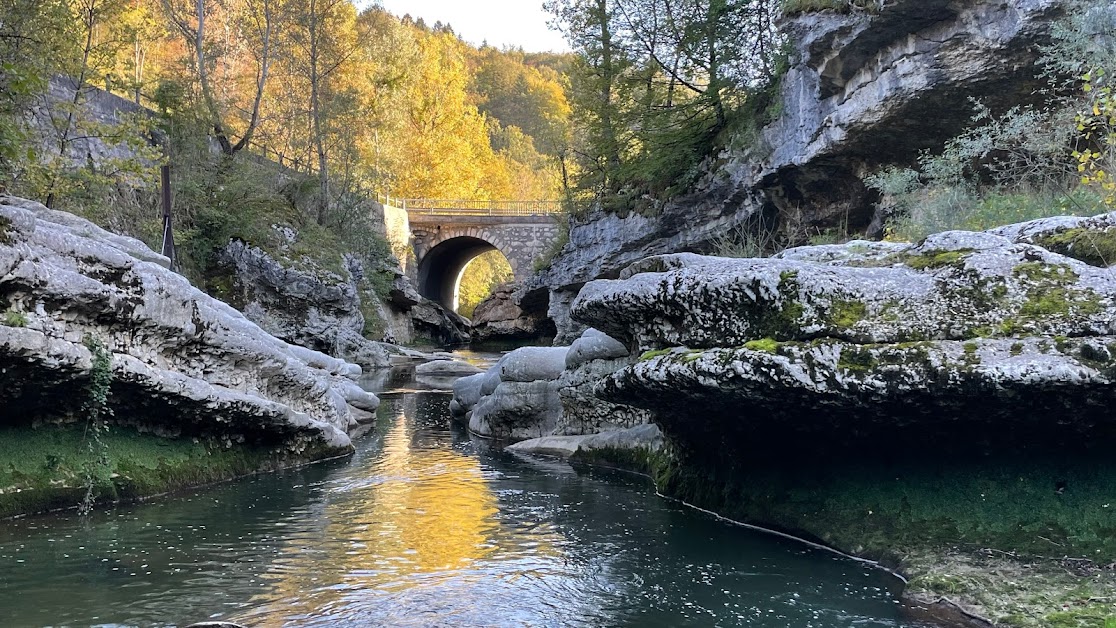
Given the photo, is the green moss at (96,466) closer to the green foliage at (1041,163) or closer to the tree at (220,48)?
the green foliage at (1041,163)

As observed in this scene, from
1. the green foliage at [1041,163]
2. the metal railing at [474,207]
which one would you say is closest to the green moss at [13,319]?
the green foliage at [1041,163]

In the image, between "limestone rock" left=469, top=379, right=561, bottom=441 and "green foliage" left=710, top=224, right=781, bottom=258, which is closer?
"limestone rock" left=469, top=379, right=561, bottom=441

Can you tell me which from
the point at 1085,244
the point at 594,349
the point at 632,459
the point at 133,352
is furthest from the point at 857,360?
the point at 133,352

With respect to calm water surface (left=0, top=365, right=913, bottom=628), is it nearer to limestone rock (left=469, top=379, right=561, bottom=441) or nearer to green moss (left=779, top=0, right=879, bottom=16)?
limestone rock (left=469, top=379, right=561, bottom=441)

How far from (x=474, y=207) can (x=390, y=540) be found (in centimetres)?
4961

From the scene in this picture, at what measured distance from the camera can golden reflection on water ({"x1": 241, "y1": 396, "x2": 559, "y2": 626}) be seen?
6.62 metres

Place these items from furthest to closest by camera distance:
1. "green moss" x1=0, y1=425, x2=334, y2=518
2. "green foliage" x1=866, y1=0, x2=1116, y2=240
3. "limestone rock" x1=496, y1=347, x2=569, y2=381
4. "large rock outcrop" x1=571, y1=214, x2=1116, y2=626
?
"limestone rock" x1=496, y1=347, x2=569, y2=381, "green foliage" x1=866, y1=0, x2=1116, y2=240, "green moss" x1=0, y1=425, x2=334, y2=518, "large rock outcrop" x1=571, y1=214, x2=1116, y2=626

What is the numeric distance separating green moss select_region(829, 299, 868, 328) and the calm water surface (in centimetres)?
219

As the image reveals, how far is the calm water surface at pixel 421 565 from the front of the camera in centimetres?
608

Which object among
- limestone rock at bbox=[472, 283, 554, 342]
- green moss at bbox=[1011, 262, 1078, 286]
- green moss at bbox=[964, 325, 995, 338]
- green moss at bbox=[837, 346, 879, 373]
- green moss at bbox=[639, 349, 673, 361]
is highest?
limestone rock at bbox=[472, 283, 554, 342]

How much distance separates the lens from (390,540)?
8.11 metres

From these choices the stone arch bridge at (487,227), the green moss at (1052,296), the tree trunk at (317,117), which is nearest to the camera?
the green moss at (1052,296)

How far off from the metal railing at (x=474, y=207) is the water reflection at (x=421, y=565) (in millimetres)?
44555

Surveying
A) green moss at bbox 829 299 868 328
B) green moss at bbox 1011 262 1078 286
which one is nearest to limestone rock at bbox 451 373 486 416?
green moss at bbox 829 299 868 328
